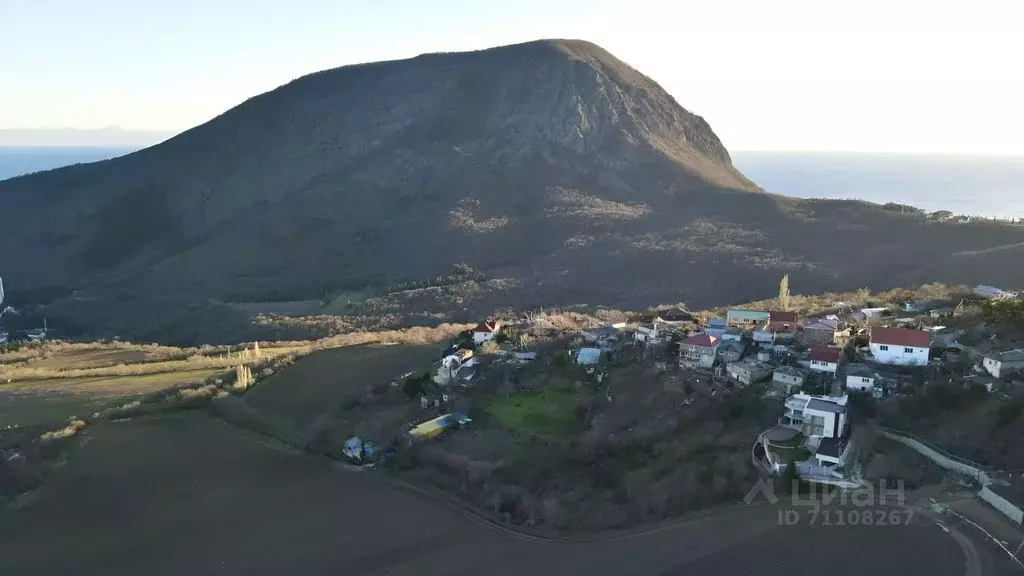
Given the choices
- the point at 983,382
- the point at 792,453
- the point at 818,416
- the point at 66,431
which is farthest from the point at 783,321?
the point at 66,431

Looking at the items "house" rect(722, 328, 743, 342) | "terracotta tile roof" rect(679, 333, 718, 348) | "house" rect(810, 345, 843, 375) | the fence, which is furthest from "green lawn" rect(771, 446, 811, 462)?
"house" rect(722, 328, 743, 342)

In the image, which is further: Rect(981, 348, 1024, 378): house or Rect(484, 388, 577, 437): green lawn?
Rect(484, 388, 577, 437): green lawn

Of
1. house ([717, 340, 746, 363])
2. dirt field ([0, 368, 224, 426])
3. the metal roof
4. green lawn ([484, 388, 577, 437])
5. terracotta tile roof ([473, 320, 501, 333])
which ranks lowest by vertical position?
dirt field ([0, 368, 224, 426])

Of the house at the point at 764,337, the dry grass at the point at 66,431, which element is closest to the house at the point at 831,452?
the house at the point at 764,337

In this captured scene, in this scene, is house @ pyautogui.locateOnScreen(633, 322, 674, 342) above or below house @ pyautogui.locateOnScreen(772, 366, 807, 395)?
above

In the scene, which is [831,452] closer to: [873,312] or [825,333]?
[825,333]

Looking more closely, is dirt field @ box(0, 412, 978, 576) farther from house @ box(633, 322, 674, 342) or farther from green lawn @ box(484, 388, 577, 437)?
house @ box(633, 322, 674, 342)

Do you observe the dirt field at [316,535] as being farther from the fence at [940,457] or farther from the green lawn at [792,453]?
the fence at [940,457]
